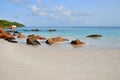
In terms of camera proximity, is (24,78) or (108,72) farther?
(108,72)

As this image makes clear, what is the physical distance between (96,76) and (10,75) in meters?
2.75

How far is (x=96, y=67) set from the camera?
8.33 meters

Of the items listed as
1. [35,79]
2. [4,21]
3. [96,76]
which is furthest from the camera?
[4,21]

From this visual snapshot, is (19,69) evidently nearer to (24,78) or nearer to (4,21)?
(24,78)

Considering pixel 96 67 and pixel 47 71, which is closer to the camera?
pixel 47 71

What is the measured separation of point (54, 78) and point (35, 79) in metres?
0.58

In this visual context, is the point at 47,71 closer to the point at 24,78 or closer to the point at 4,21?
the point at 24,78

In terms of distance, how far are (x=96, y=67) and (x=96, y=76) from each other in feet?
4.62

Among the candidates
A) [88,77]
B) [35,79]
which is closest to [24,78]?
[35,79]

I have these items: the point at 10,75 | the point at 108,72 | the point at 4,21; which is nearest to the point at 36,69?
the point at 10,75

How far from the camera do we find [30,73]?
7121 millimetres

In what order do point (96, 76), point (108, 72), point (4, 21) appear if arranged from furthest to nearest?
point (4, 21), point (108, 72), point (96, 76)

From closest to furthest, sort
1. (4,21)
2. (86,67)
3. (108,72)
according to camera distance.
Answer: (108,72) < (86,67) < (4,21)

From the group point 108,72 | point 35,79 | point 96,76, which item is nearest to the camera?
point 35,79
